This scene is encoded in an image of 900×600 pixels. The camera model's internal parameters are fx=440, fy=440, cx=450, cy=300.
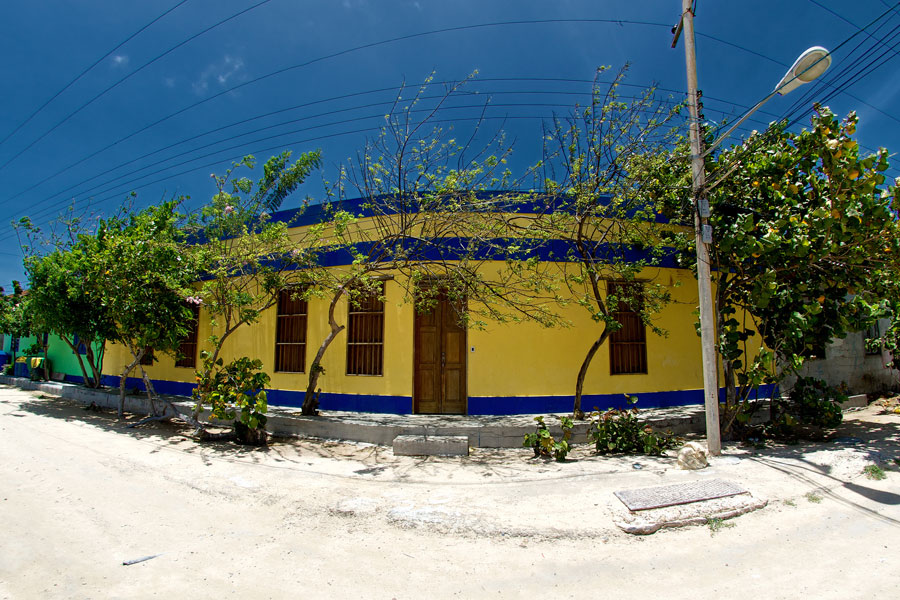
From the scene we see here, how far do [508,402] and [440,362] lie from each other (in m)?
1.52

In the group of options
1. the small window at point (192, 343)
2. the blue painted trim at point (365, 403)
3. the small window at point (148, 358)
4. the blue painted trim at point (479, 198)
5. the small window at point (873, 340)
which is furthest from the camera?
the small window at point (148, 358)

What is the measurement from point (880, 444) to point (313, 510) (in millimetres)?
8071

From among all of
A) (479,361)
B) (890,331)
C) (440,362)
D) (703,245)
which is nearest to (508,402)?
(479,361)

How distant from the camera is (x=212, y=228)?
29.7 ft

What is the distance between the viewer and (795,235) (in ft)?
20.0

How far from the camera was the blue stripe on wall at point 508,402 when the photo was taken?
8273 mm

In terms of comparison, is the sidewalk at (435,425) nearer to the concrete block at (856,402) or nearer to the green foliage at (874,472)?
the green foliage at (874,472)

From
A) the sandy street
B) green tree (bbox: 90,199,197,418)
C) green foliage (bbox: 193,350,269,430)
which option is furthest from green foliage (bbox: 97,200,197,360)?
the sandy street

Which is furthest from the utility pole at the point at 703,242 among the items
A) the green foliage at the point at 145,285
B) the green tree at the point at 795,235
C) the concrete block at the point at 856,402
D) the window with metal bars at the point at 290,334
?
the green foliage at the point at 145,285

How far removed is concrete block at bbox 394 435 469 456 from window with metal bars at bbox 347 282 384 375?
2.36 meters

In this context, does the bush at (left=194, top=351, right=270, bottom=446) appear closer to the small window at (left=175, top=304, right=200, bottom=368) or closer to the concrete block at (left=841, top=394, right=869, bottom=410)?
the small window at (left=175, top=304, right=200, bottom=368)

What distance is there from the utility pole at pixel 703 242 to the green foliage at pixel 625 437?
68 cm

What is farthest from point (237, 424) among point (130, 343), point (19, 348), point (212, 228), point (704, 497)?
point (19, 348)

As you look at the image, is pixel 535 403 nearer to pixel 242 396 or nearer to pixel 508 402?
pixel 508 402
